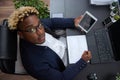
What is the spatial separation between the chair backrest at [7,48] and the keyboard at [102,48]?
538 mm

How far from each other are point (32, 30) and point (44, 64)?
239 mm

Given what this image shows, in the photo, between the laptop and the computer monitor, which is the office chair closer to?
the laptop

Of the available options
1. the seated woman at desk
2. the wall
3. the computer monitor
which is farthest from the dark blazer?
the wall

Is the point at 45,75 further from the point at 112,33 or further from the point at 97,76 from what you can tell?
the point at 112,33

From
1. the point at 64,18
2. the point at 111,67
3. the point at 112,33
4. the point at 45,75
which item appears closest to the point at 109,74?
the point at 111,67

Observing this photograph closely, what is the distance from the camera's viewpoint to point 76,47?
1.65 meters

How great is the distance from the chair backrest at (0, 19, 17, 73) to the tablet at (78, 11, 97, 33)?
1.62ft

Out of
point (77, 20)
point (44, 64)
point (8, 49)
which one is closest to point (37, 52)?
point (44, 64)

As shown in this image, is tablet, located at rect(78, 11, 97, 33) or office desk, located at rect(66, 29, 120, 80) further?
tablet, located at rect(78, 11, 97, 33)

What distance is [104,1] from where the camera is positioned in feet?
5.84

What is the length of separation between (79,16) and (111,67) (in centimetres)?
46

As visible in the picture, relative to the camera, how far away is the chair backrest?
1.42 metres

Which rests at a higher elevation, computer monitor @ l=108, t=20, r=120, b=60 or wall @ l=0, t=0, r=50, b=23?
wall @ l=0, t=0, r=50, b=23

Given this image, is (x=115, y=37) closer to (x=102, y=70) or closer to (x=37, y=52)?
(x=102, y=70)
